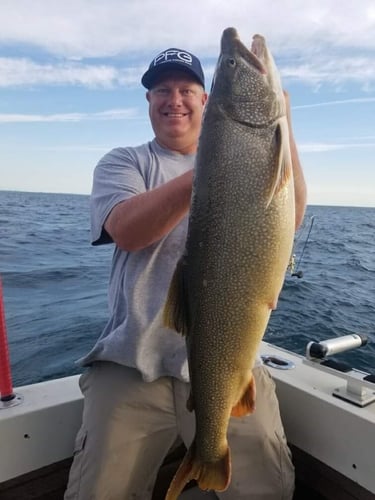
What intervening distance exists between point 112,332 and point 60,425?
742 millimetres

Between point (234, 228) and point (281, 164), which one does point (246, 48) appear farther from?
point (234, 228)

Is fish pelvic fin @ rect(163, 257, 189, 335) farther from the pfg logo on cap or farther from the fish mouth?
the pfg logo on cap

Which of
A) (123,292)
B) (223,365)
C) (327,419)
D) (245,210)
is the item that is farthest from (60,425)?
(245,210)

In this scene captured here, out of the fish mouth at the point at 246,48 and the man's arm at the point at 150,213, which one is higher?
the fish mouth at the point at 246,48

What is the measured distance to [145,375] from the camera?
2783mm

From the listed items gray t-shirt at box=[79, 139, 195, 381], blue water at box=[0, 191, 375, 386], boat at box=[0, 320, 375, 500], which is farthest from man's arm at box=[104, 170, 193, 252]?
blue water at box=[0, 191, 375, 386]

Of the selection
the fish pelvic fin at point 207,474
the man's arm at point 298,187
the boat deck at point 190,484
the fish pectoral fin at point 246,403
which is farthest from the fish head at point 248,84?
the boat deck at point 190,484

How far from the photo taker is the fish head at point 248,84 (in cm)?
204

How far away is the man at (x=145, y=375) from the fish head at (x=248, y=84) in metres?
0.77

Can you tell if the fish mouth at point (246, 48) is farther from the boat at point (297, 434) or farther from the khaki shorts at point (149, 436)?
the boat at point (297, 434)

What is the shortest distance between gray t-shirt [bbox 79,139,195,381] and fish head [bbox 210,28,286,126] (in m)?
0.88

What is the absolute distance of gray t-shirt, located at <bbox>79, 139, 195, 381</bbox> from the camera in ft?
9.17

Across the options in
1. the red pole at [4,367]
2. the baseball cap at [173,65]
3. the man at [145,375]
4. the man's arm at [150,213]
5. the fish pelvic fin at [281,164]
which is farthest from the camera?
the baseball cap at [173,65]

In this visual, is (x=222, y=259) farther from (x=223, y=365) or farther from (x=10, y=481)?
(x=10, y=481)
